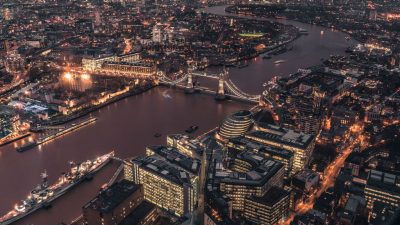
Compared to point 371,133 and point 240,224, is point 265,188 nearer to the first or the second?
point 240,224

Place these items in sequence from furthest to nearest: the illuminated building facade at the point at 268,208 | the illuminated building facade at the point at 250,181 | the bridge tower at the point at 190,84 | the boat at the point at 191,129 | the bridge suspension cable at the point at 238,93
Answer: the bridge tower at the point at 190,84 < the bridge suspension cable at the point at 238,93 < the boat at the point at 191,129 < the illuminated building facade at the point at 250,181 < the illuminated building facade at the point at 268,208

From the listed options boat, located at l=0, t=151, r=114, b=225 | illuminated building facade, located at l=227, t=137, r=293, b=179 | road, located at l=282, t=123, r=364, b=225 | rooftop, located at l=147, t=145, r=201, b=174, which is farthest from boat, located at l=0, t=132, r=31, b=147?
road, located at l=282, t=123, r=364, b=225

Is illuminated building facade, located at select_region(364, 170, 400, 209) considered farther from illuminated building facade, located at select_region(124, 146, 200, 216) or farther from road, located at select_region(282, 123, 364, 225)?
illuminated building facade, located at select_region(124, 146, 200, 216)

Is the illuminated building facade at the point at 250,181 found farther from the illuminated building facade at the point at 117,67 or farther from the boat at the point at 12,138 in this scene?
the illuminated building facade at the point at 117,67

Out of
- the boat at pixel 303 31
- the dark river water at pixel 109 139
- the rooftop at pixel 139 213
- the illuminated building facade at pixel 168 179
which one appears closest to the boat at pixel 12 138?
the dark river water at pixel 109 139

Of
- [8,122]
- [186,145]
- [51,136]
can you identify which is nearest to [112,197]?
[186,145]

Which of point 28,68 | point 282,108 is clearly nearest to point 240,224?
point 282,108
